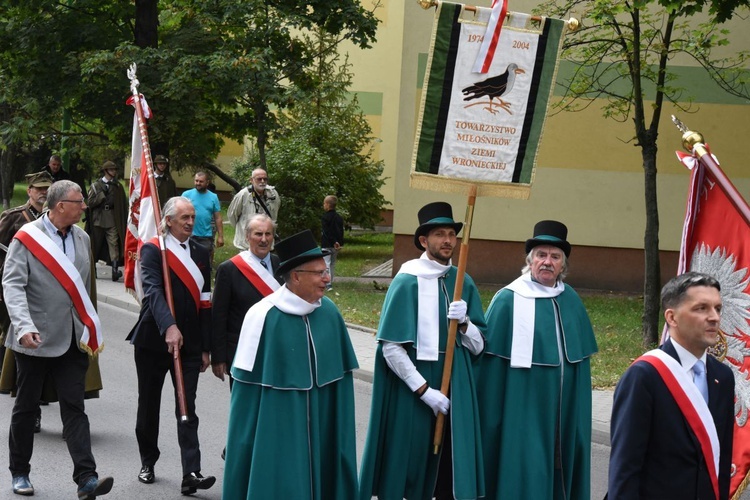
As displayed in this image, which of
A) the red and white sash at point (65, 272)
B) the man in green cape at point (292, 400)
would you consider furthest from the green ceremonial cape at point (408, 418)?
the red and white sash at point (65, 272)

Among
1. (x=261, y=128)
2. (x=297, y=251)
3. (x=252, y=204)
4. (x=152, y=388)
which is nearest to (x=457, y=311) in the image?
(x=297, y=251)

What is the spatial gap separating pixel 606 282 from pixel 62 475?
44.7ft

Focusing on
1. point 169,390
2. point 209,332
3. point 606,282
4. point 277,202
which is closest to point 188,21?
point 277,202

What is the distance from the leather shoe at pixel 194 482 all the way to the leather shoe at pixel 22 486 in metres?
1.00

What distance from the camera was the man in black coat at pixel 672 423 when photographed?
173 inches

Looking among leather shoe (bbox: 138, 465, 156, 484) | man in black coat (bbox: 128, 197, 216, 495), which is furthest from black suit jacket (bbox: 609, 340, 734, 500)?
leather shoe (bbox: 138, 465, 156, 484)

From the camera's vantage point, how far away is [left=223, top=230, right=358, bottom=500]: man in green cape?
5758 millimetres

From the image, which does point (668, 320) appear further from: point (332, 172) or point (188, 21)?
point (332, 172)

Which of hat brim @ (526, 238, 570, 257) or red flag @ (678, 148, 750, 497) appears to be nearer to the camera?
red flag @ (678, 148, 750, 497)

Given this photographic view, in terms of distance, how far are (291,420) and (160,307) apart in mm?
2106

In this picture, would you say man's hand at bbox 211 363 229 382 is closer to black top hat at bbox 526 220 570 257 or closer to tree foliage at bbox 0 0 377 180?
black top hat at bbox 526 220 570 257

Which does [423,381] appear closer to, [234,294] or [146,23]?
[234,294]

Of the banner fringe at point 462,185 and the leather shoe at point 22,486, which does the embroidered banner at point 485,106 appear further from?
the leather shoe at point 22,486

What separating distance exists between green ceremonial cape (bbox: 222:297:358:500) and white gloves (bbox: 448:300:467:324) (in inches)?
33.2
